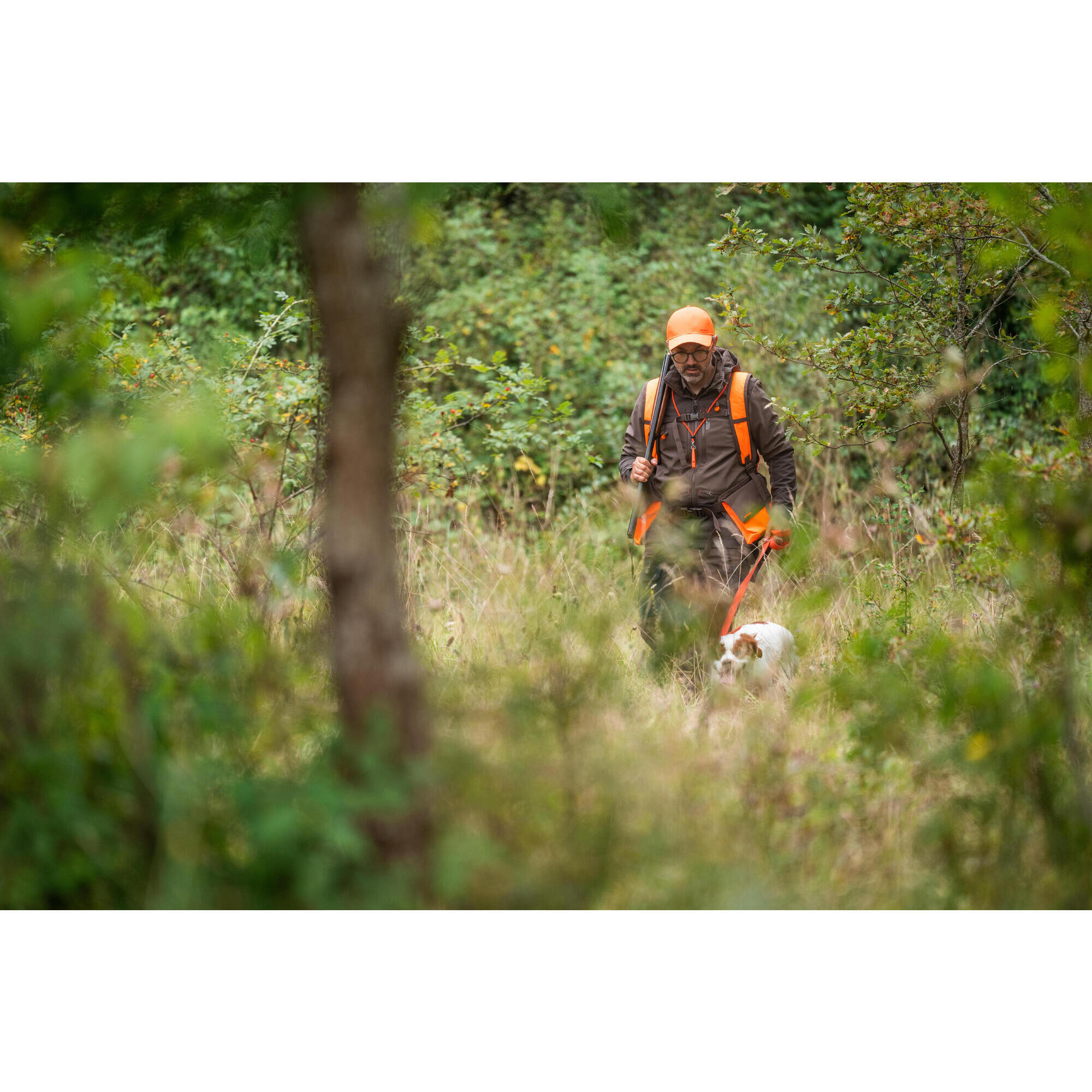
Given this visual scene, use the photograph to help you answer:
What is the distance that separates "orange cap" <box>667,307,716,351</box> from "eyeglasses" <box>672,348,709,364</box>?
39 mm

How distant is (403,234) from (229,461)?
1.44m

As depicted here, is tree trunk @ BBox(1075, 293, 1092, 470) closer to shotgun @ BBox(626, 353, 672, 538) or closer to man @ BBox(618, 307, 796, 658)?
man @ BBox(618, 307, 796, 658)

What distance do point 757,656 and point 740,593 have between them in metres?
0.70

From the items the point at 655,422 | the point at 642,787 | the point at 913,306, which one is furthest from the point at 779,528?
the point at 642,787

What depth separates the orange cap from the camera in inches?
169

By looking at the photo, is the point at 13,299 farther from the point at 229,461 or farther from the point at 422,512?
the point at 422,512

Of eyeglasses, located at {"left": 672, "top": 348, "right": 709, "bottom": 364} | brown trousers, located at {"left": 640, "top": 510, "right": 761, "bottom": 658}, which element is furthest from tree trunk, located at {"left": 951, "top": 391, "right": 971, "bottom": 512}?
eyeglasses, located at {"left": 672, "top": 348, "right": 709, "bottom": 364}

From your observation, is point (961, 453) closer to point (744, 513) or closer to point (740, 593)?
point (744, 513)

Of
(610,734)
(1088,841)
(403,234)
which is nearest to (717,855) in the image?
(610,734)

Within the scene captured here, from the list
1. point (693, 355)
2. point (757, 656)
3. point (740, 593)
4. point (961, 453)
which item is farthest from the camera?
point (961, 453)

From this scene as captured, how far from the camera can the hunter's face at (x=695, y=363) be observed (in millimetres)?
4340

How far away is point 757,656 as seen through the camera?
3.60 meters

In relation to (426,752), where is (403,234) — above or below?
above

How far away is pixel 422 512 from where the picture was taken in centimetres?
558
